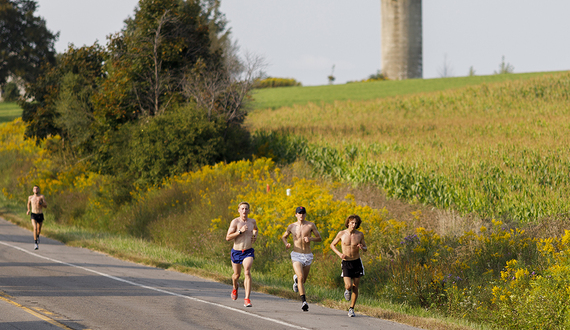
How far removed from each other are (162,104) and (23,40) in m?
45.0

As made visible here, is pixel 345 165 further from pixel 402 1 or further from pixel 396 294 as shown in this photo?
pixel 402 1

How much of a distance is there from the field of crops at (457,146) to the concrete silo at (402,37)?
35.6m

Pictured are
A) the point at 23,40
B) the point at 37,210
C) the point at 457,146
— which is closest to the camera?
the point at 37,210

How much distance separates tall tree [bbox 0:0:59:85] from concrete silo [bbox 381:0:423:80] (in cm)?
4360

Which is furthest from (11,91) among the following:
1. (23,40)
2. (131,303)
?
(131,303)

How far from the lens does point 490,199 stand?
1848 cm

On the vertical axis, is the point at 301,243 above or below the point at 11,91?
below

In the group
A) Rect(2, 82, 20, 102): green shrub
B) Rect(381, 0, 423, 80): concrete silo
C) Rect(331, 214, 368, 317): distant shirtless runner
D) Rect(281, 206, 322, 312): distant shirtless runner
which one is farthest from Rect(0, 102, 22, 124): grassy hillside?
Rect(331, 214, 368, 317): distant shirtless runner

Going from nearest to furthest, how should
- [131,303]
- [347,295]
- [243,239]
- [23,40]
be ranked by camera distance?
Answer: 1. [347,295]
2. [131,303]
3. [243,239]
4. [23,40]

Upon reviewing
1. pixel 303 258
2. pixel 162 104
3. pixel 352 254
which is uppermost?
pixel 162 104

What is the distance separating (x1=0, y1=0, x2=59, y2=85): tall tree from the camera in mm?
64250

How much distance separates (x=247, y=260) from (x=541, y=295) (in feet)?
18.7

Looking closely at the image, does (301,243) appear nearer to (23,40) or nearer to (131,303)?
(131,303)

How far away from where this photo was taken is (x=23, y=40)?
65.7 m
